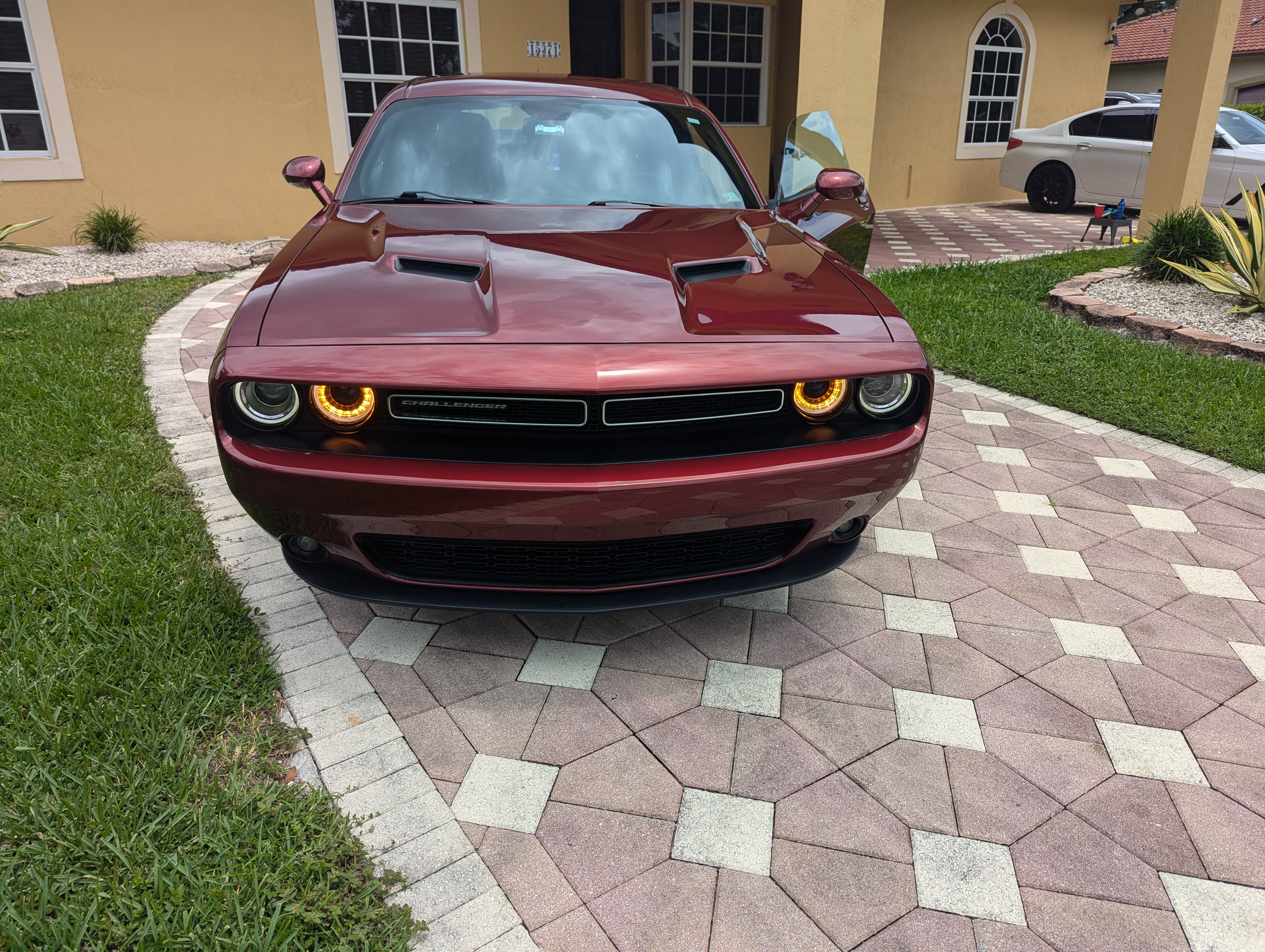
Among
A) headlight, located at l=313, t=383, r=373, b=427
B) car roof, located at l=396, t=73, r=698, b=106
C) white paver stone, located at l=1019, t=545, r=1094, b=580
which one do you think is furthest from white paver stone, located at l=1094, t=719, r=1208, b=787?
car roof, located at l=396, t=73, r=698, b=106

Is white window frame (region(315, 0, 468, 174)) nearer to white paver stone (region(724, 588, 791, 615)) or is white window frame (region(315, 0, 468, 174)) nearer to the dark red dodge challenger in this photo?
the dark red dodge challenger

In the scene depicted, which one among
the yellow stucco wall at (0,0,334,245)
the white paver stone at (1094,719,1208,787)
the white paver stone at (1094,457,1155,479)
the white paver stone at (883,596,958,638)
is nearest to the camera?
the white paver stone at (1094,719,1208,787)

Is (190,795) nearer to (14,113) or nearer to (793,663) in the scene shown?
(793,663)

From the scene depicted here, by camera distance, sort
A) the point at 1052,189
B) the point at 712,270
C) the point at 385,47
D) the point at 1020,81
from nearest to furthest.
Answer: the point at 712,270
the point at 385,47
the point at 1052,189
the point at 1020,81

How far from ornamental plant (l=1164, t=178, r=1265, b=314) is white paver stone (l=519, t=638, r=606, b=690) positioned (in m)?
6.03

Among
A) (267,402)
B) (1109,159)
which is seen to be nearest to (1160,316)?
(267,402)

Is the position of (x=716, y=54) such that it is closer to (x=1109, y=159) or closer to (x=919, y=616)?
(x=1109, y=159)

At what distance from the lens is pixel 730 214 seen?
3078 mm

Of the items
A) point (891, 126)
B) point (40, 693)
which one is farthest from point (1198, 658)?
point (891, 126)

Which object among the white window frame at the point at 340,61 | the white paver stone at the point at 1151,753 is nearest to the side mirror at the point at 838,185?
the white paver stone at the point at 1151,753

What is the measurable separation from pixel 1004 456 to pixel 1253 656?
1.64 m

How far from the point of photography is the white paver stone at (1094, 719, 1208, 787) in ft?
6.93

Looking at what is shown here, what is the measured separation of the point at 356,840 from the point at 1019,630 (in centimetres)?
207

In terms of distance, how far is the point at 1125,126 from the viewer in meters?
11.9
